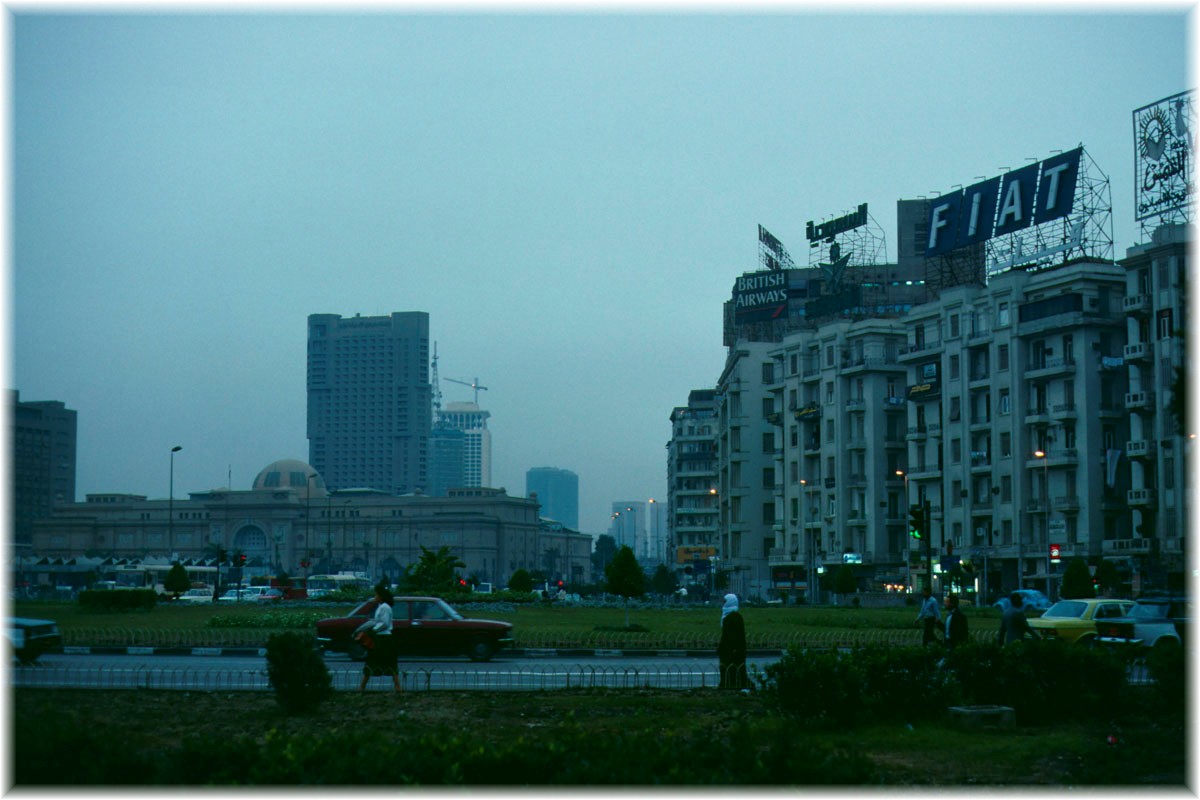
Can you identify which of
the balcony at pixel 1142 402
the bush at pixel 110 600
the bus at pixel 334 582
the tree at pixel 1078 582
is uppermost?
the balcony at pixel 1142 402

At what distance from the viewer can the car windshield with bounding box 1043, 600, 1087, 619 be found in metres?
30.2

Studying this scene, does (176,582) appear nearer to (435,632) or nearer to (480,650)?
(435,632)

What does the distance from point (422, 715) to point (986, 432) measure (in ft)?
215

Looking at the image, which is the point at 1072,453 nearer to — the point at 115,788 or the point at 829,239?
the point at 829,239

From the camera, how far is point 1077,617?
98.6 ft

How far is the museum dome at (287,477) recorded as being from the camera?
630ft

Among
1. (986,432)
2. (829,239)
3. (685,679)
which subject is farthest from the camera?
(829,239)

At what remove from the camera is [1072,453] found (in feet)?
235

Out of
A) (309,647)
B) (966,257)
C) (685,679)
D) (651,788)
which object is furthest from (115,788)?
(966,257)

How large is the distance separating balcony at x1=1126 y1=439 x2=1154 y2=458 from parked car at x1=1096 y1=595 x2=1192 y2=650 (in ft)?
131

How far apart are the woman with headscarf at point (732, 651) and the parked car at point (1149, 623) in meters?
10.8

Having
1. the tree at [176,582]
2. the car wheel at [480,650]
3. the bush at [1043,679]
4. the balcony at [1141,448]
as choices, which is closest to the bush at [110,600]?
the tree at [176,582]

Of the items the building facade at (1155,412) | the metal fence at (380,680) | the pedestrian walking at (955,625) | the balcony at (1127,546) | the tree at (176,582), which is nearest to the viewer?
the metal fence at (380,680)

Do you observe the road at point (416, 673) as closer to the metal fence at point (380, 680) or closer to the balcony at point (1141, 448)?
the metal fence at point (380, 680)
